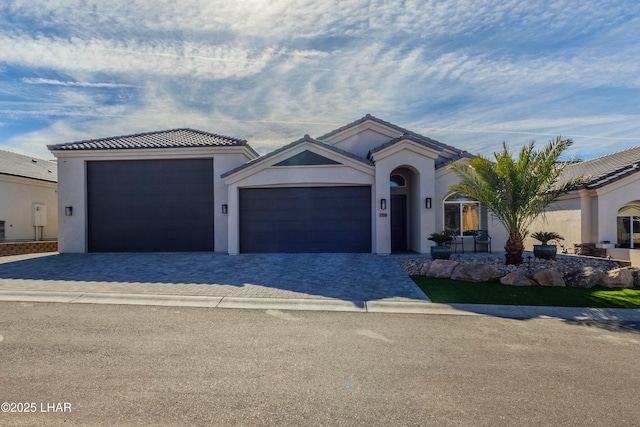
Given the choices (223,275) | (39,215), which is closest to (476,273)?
(223,275)

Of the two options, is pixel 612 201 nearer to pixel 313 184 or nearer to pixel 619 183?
pixel 619 183

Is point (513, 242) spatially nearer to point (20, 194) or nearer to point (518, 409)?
point (518, 409)

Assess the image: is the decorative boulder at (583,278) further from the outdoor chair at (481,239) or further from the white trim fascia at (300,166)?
the white trim fascia at (300,166)

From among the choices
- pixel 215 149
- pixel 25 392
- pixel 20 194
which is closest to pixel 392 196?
pixel 215 149

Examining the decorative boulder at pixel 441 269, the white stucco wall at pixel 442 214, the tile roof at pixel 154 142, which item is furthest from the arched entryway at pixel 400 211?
the tile roof at pixel 154 142

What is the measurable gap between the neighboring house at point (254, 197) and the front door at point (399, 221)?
5cm

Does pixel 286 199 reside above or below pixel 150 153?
below

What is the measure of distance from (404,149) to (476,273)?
6641 millimetres

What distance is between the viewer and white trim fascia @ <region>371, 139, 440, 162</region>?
556 inches

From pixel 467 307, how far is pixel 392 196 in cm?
970

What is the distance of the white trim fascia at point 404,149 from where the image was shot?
1412 cm

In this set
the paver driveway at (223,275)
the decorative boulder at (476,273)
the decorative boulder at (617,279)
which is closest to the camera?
the paver driveway at (223,275)

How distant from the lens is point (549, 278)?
874 centimetres

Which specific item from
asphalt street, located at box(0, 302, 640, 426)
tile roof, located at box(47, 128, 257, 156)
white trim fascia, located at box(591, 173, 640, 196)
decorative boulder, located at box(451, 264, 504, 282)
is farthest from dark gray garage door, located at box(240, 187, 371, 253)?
white trim fascia, located at box(591, 173, 640, 196)
